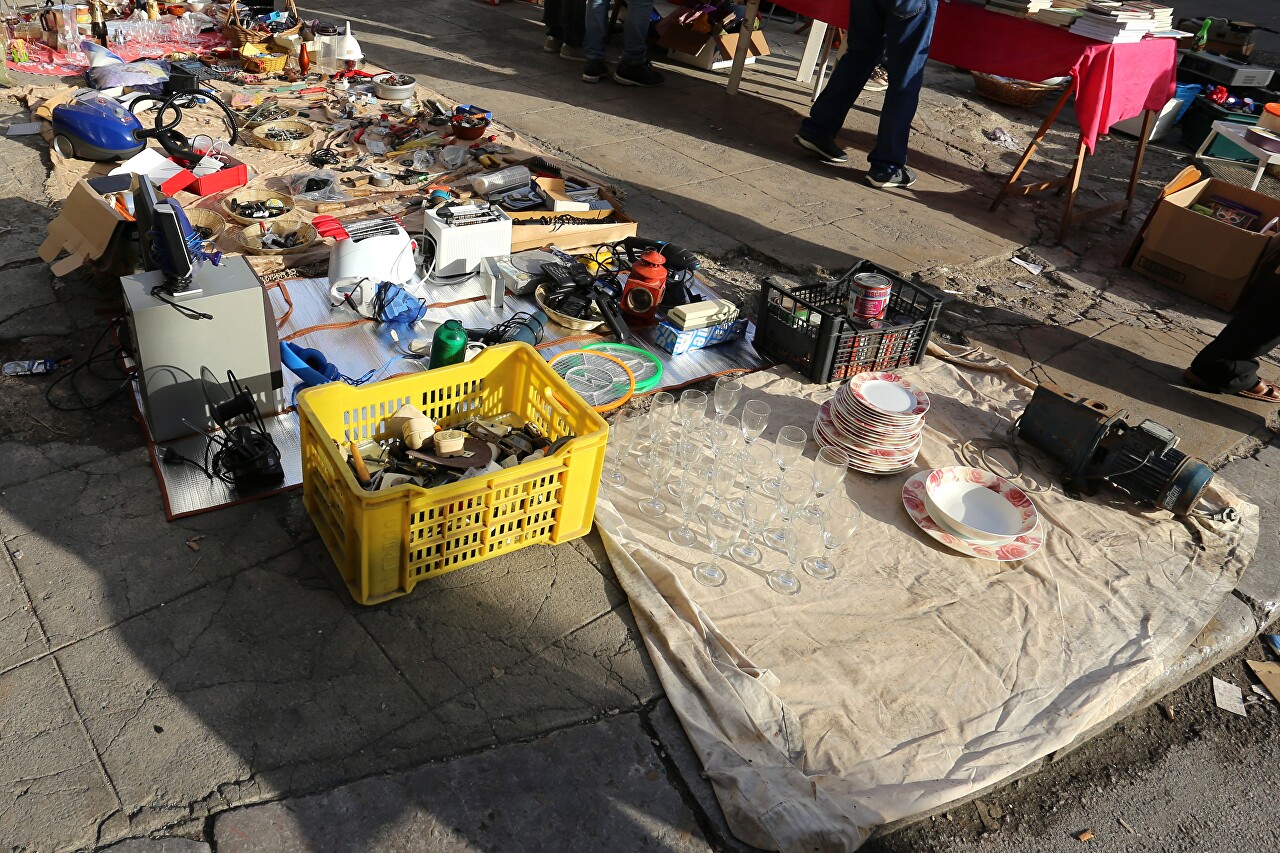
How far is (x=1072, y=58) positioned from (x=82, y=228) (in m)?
5.85

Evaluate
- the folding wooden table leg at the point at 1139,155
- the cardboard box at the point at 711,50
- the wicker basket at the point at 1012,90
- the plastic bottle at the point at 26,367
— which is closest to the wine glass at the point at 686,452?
the plastic bottle at the point at 26,367

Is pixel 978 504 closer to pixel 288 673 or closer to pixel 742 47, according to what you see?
pixel 288 673

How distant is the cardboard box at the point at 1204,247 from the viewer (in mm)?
5348

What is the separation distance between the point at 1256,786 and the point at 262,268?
4691 millimetres

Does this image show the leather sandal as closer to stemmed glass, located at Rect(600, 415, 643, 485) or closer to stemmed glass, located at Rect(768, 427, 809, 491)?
stemmed glass, located at Rect(768, 427, 809, 491)

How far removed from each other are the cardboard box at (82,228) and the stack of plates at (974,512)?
3.58 meters

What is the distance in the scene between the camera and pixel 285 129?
607 cm

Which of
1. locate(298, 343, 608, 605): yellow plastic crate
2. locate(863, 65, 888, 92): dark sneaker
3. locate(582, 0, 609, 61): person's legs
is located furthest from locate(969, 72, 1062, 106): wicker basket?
locate(298, 343, 608, 605): yellow plastic crate

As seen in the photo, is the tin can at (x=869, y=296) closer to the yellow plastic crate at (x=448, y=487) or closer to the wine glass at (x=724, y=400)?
the wine glass at (x=724, y=400)

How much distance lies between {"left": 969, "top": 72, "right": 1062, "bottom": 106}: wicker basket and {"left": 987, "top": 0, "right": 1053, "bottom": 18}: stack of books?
8.21 feet

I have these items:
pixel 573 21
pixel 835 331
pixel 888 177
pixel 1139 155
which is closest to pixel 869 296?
pixel 835 331

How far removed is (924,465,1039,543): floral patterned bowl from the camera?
3.40 metres

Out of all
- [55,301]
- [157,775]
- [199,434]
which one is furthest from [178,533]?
[55,301]

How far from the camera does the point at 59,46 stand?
23.0ft
